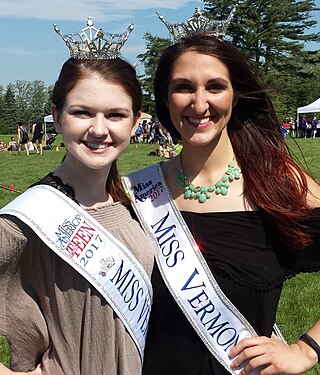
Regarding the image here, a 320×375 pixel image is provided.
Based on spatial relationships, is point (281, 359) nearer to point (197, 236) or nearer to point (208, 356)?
point (208, 356)

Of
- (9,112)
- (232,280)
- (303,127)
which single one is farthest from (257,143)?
(9,112)

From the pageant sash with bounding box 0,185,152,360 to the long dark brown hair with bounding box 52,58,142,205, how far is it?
31cm

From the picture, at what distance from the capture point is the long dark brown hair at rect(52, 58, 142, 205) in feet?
6.64

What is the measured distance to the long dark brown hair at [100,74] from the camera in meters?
2.02

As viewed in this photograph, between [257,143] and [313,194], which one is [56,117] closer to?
[257,143]

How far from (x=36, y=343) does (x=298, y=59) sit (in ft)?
160

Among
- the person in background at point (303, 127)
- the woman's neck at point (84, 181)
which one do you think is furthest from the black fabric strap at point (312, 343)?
the person in background at point (303, 127)

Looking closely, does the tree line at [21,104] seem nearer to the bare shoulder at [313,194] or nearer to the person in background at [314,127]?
the person in background at [314,127]

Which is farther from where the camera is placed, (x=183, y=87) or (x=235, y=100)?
(x=235, y=100)

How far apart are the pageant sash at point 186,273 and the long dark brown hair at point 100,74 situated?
490 mm

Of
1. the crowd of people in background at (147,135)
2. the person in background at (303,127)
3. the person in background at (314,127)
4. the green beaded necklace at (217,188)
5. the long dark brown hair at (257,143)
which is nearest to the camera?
the long dark brown hair at (257,143)

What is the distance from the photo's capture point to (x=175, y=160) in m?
2.66

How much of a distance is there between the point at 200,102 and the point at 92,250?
2.10 feet

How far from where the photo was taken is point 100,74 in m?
2.03
